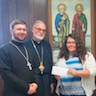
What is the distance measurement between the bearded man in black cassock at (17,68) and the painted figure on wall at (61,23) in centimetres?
60

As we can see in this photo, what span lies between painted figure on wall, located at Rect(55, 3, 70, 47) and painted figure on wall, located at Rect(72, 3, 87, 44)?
0.31 ft

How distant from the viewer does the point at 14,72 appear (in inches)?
82.0

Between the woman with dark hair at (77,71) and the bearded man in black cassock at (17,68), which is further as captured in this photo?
the woman with dark hair at (77,71)

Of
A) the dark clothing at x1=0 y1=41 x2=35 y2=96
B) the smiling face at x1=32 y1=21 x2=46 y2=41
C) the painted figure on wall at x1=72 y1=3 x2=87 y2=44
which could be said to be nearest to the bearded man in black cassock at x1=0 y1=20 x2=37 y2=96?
the dark clothing at x1=0 y1=41 x2=35 y2=96

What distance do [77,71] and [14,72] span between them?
605mm

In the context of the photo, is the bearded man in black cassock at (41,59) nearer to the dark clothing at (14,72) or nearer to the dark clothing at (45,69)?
the dark clothing at (45,69)

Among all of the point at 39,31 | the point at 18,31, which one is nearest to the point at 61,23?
the point at 39,31

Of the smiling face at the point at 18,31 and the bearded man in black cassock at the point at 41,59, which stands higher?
the smiling face at the point at 18,31

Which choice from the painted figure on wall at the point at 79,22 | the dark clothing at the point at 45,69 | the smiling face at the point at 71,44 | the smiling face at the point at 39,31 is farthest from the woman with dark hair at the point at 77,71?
the painted figure on wall at the point at 79,22

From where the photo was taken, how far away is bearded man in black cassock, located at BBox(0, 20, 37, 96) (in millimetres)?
2006

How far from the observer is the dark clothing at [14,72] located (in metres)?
2.00

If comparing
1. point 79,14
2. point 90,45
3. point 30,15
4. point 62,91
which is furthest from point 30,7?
point 62,91

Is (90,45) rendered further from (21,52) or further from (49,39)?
(21,52)

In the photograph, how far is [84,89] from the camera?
7.23 ft
